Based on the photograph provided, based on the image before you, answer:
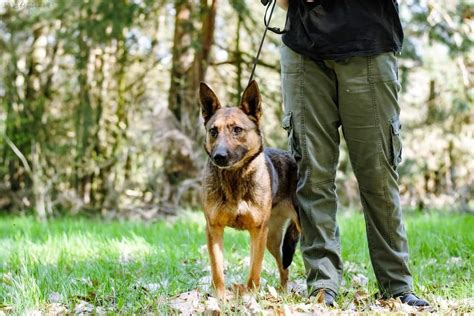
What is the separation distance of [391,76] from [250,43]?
6652 millimetres

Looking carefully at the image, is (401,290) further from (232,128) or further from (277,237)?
(232,128)

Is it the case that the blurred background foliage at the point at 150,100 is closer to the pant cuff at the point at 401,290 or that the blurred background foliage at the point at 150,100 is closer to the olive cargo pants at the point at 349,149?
the olive cargo pants at the point at 349,149

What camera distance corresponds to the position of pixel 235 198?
4055 millimetres

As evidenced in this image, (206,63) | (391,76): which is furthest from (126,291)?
(206,63)

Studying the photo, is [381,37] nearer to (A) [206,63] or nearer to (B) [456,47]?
(B) [456,47]

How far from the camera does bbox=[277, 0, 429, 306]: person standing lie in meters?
3.77

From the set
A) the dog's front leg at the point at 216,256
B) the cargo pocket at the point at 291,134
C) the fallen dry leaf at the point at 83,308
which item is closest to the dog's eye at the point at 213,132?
the cargo pocket at the point at 291,134

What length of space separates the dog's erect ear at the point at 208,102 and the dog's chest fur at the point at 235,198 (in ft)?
1.50

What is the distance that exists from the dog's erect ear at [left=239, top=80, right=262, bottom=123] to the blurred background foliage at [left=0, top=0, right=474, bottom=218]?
5.00 metres

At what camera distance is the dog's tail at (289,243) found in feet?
15.4

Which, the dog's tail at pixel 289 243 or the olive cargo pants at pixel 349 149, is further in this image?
the dog's tail at pixel 289 243

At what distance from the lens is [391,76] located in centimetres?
383

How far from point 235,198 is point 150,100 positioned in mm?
7315

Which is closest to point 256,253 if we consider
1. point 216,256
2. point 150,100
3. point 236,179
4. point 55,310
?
point 216,256
